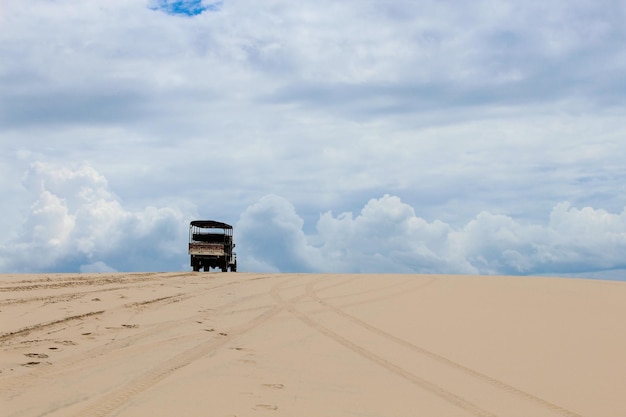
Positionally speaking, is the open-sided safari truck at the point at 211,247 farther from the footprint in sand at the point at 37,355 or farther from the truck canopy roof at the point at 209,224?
the footprint in sand at the point at 37,355

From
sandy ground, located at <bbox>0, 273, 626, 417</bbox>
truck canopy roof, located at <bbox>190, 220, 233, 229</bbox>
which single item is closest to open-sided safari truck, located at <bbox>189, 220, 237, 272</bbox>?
truck canopy roof, located at <bbox>190, 220, 233, 229</bbox>

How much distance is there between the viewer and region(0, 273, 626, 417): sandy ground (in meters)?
4.75

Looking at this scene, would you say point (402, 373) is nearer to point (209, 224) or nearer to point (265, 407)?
point (265, 407)

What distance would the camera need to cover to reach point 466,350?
7434mm

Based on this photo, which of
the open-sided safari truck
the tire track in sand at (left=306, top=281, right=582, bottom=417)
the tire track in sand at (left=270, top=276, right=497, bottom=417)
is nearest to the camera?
the tire track in sand at (left=270, top=276, right=497, bottom=417)

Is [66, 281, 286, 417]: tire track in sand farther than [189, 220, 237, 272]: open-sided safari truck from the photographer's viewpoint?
No

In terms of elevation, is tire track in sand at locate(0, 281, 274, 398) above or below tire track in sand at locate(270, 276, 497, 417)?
above

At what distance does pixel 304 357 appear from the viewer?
6.53 metres

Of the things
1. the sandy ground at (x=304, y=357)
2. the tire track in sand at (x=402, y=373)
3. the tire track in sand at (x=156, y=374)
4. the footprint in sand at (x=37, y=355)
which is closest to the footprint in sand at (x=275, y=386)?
the sandy ground at (x=304, y=357)

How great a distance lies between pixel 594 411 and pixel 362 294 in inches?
384

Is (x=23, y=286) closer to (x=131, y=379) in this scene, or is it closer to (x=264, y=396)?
(x=131, y=379)

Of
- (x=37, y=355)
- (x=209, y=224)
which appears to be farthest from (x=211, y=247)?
(x=37, y=355)

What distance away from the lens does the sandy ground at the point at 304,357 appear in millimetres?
4750

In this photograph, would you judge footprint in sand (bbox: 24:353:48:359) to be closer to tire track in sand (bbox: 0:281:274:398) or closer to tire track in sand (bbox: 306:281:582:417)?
tire track in sand (bbox: 0:281:274:398)
